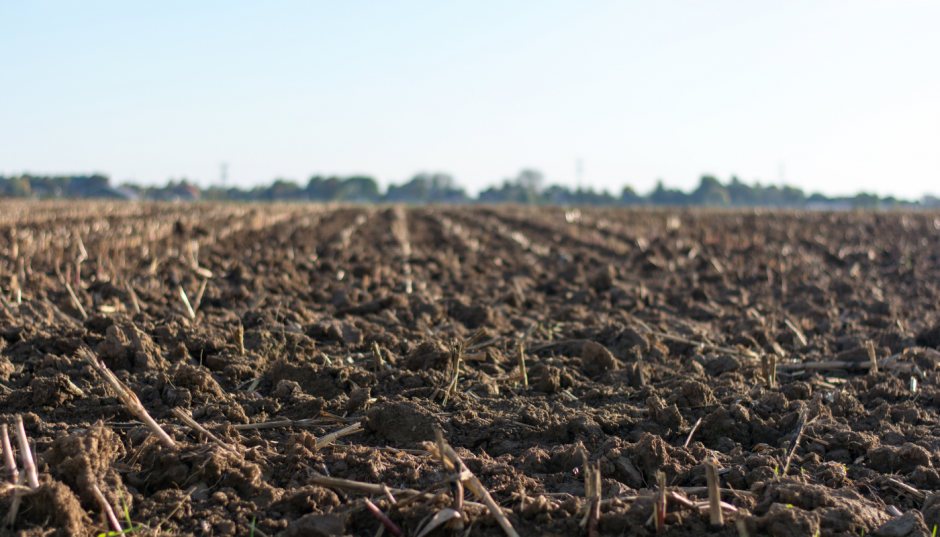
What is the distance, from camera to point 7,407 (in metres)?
3.32

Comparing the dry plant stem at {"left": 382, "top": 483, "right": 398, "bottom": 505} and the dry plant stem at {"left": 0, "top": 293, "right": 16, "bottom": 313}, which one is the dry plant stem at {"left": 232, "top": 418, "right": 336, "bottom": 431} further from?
the dry plant stem at {"left": 0, "top": 293, "right": 16, "bottom": 313}

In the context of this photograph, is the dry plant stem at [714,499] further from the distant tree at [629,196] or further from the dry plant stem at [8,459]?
the distant tree at [629,196]

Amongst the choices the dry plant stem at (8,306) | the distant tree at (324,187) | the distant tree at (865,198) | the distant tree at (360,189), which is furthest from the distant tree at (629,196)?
the dry plant stem at (8,306)

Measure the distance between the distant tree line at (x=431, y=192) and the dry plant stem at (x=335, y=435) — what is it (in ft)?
251

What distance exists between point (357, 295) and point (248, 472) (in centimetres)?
425

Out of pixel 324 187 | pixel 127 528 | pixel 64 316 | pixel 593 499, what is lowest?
pixel 127 528

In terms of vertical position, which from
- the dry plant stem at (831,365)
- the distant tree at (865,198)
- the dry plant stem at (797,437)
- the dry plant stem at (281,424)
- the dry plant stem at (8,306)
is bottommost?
the dry plant stem at (281,424)

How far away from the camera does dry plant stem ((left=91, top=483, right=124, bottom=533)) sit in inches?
86.4

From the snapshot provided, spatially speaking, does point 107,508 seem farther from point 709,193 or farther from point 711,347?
point 709,193

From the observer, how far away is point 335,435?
9.82 ft

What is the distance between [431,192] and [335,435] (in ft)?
359

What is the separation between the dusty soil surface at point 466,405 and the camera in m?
2.36

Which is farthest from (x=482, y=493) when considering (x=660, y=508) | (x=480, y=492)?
(x=660, y=508)

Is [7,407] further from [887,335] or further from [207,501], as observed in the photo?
[887,335]
